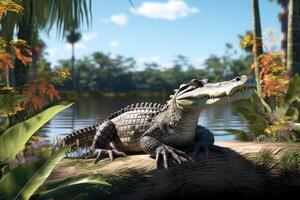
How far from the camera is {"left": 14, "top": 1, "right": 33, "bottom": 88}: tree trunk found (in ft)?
27.5

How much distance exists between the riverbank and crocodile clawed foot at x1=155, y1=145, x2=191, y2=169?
92mm

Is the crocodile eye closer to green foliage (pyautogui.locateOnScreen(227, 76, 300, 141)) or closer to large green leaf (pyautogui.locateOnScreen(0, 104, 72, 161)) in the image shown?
large green leaf (pyautogui.locateOnScreen(0, 104, 72, 161))

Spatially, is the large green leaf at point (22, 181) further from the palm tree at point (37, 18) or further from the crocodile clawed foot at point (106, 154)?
the palm tree at point (37, 18)

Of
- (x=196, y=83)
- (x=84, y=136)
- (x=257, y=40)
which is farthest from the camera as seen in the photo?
(x=257, y=40)

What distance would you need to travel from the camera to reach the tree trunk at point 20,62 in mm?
8375

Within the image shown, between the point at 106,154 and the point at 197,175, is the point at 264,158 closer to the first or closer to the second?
the point at 197,175

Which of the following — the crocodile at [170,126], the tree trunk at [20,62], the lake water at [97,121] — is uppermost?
the tree trunk at [20,62]

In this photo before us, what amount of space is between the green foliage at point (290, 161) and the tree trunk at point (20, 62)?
508 cm

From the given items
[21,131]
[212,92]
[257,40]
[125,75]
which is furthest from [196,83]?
[125,75]

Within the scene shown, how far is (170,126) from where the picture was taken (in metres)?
5.10

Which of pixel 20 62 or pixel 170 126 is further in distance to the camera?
pixel 20 62

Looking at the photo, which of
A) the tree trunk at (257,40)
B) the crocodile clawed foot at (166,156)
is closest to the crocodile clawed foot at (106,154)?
the crocodile clawed foot at (166,156)

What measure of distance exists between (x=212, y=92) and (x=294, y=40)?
6.85 metres

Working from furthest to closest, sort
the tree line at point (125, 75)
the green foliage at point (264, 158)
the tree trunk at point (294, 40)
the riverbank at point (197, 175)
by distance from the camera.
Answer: the tree line at point (125, 75) < the tree trunk at point (294, 40) < the green foliage at point (264, 158) < the riverbank at point (197, 175)
